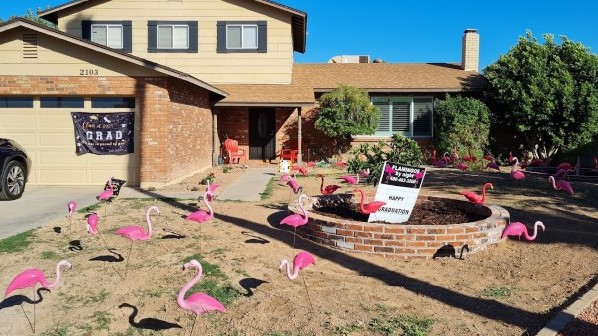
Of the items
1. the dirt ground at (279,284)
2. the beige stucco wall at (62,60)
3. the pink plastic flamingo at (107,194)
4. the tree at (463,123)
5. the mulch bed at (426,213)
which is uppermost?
the beige stucco wall at (62,60)

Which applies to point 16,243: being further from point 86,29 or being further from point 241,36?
point 86,29

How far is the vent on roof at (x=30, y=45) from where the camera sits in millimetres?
12125

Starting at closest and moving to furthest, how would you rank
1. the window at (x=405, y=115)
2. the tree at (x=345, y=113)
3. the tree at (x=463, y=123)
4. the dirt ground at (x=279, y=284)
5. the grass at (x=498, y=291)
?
the dirt ground at (x=279, y=284) → the grass at (x=498, y=291) → the tree at (x=345, y=113) → the tree at (x=463, y=123) → the window at (x=405, y=115)

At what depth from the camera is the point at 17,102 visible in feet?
41.3

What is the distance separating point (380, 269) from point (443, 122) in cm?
1454

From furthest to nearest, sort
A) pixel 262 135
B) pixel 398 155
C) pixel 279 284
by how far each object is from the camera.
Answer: pixel 262 135, pixel 398 155, pixel 279 284

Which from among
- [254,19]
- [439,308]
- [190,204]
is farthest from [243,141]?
[439,308]

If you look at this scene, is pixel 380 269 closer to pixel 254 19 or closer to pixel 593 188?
pixel 593 188

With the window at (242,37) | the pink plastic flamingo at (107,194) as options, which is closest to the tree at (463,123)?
the window at (242,37)

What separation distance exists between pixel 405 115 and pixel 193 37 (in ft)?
29.3

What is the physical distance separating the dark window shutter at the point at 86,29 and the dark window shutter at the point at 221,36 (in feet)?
16.0

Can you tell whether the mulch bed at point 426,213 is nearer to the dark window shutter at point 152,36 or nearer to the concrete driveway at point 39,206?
the concrete driveway at point 39,206

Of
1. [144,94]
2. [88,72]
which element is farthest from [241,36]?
[88,72]

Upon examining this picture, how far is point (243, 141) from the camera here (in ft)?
65.2
